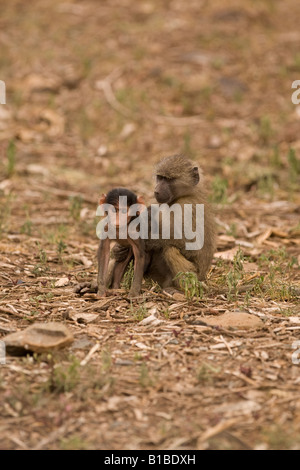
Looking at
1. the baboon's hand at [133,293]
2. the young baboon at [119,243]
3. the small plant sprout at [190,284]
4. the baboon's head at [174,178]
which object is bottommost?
the baboon's hand at [133,293]

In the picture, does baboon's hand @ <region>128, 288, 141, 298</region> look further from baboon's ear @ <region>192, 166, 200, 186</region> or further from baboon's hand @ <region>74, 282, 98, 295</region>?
baboon's ear @ <region>192, 166, 200, 186</region>

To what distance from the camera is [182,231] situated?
582 cm

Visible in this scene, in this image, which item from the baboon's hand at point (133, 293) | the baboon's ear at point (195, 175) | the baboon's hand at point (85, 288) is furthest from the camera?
the baboon's ear at point (195, 175)

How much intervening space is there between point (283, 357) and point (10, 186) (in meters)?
5.66

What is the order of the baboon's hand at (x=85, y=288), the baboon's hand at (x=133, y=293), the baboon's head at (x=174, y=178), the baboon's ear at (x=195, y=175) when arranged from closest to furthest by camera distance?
1. the baboon's hand at (x=133, y=293)
2. the baboon's hand at (x=85, y=288)
3. the baboon's head at (x=174, y=178)
4. the baboon's ear at (x=195, y=175)

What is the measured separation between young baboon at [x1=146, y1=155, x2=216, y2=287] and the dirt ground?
234mm

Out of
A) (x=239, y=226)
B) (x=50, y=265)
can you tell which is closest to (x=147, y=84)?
(x=239, y=226)

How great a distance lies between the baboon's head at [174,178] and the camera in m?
5.89

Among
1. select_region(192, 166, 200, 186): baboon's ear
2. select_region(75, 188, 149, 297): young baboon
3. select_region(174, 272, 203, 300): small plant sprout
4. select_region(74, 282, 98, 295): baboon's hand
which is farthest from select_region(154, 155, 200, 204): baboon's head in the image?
select_region(74, 282, 98, 295): baboon's hand

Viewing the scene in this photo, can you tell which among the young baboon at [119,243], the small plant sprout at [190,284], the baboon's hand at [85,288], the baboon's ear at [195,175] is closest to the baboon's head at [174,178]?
the baboon's ear at [195,175]

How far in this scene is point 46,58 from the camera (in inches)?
518

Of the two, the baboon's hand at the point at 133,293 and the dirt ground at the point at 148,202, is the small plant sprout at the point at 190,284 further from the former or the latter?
the baboon's hand at the point at 133,293

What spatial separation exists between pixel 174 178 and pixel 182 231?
491 millimetres

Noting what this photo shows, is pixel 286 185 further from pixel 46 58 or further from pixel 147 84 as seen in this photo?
pixel 46 58
